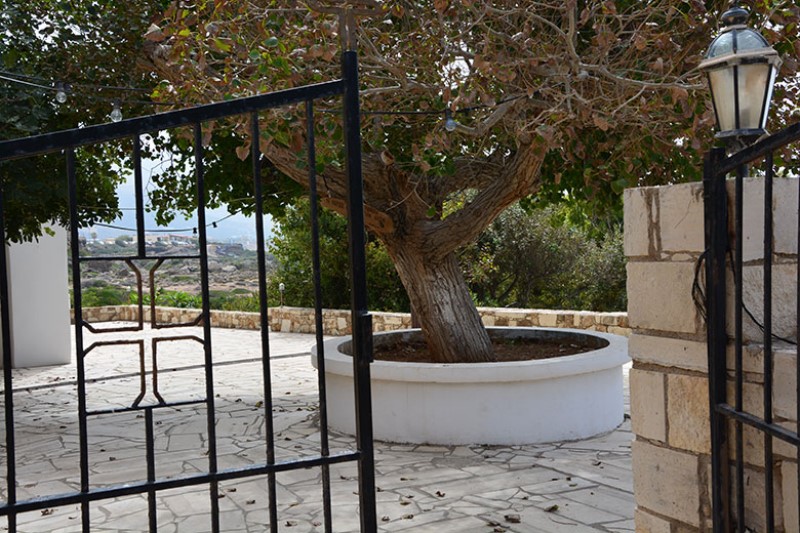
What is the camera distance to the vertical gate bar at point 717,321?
2.83 metres

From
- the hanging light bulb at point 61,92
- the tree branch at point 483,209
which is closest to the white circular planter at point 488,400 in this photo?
the tree branch at point 483,209

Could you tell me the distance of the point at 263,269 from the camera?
2.30 metres

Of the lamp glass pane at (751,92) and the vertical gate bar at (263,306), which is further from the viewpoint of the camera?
the lamp glass pane at (751,92)

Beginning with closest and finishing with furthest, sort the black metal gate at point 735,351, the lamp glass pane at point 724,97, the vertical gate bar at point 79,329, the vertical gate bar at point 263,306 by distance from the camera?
1. the vertical gate bar at point 79,329
2. the vertical gate bar at point 263,306
3. the black metal gate at point 735,351
4. the lamp glass pane at point 724,97

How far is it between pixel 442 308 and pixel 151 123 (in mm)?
4938

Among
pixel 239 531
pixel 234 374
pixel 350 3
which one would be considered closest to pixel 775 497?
pixel 239 531

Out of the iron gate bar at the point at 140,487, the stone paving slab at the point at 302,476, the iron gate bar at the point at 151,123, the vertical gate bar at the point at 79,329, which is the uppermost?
the iron gate bar at the point at 151,123

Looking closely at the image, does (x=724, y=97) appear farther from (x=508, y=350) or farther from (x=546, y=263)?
(x=546, y=263)

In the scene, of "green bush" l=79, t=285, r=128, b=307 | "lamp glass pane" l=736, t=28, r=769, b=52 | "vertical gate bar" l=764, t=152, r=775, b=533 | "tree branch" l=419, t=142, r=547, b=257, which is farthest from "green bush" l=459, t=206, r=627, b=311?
"vertical gate bar" l=764, t=152, r=775, b=533

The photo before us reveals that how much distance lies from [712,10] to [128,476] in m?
5.40

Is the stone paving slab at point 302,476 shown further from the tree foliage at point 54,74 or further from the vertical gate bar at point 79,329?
the tree foliage at point 54,74

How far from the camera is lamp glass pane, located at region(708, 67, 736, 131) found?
320 centimetres

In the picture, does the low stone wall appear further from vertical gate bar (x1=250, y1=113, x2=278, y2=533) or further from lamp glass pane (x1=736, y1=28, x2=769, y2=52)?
vertical gate bar (x1=250, y1=113, x2=278, y2=533)

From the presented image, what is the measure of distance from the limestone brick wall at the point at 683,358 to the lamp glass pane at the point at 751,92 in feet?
1.42
